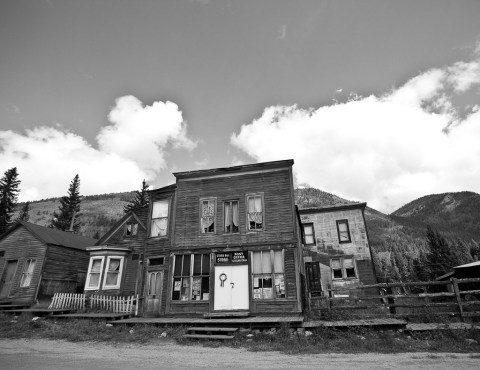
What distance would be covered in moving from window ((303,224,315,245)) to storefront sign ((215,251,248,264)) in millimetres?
11587

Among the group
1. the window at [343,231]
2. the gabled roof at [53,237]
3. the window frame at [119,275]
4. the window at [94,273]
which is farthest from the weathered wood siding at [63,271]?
the window at [343,231]

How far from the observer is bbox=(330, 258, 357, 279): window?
23.9 m

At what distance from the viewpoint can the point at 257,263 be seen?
15.4 meters

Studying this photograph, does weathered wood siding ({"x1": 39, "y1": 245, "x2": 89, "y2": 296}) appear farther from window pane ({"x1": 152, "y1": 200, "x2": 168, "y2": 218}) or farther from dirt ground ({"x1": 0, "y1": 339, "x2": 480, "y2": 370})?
dirt ground ({"x1": 0, "y1": 339, "x2": 480, "y2": 370})

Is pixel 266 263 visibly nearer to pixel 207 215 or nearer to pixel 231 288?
pixel 231 288

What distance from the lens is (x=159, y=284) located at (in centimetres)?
1712

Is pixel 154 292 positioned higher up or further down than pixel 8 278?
further down

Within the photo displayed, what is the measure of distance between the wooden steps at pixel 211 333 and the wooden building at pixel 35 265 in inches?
642

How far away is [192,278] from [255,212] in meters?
5.06

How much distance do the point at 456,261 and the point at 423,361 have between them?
164 ft

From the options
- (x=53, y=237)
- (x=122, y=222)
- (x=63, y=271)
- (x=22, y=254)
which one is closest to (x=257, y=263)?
(x=122, y=222)

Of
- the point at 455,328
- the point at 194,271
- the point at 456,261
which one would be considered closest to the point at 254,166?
the point at 194,271

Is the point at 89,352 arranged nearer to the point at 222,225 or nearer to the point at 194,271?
the point at 194,271

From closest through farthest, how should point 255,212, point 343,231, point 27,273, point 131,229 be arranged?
point 255,212
point 131,229
point 27,273
point 343,231
